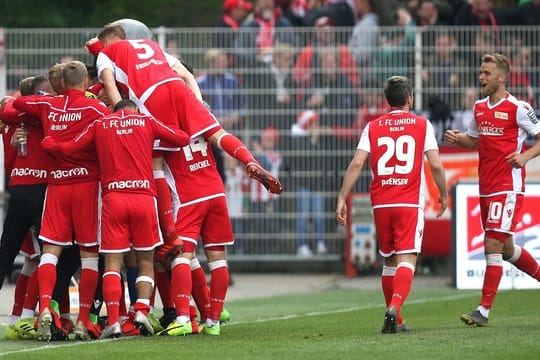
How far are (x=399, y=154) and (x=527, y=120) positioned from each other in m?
1.40

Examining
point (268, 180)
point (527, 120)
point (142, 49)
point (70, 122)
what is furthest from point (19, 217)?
point (527, 120)

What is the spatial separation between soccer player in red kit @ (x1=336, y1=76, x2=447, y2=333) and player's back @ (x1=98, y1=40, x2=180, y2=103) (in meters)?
1.72

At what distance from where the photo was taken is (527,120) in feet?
41.4

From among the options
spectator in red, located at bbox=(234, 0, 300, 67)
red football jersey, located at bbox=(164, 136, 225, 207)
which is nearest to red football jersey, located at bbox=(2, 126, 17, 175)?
red football jersey, located at bbox=(164, 136, 225, 207)

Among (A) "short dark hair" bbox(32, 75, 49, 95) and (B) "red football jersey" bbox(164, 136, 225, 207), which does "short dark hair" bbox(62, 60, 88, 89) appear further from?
(B) "red football jersey" bbox(164, 136, 225, 207)

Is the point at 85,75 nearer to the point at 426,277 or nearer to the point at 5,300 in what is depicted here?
the point at 5,300

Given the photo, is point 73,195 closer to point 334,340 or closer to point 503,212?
point 334,340

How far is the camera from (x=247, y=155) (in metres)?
11.5

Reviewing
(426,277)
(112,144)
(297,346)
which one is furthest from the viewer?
(426,277)

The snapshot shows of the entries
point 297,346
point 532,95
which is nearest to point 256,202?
point 532,95

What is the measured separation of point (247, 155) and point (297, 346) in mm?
1833

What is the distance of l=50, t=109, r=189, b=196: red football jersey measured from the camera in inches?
442

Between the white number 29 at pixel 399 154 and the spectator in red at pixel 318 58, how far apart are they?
28.8 feet

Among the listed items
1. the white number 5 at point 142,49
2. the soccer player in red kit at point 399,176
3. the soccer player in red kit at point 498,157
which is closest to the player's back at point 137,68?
the white number 5 at point 142,49
